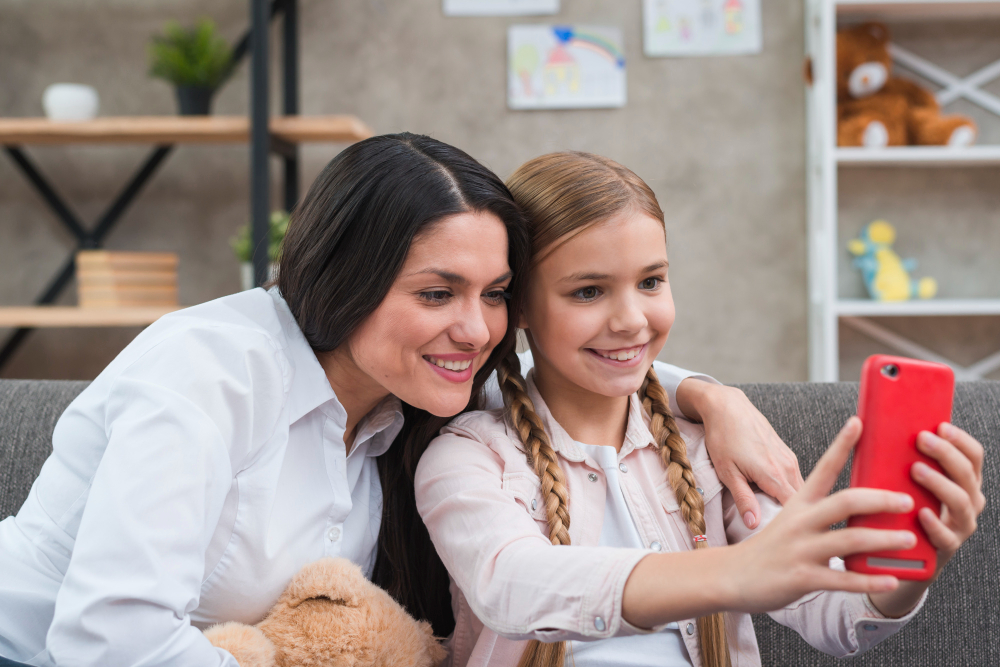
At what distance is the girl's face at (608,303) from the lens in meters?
0.93

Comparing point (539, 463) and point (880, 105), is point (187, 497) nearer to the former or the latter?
point (539, 463)

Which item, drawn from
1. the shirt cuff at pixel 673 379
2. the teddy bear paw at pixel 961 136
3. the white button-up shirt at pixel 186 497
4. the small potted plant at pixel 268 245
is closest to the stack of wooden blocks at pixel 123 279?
the small potted plant at pixel 268 245

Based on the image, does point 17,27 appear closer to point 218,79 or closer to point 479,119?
point 218,79

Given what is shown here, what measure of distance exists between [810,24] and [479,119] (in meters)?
1.05

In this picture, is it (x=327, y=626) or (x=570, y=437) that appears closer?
(x=327, y=626)

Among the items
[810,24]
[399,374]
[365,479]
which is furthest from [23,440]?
[810,24]

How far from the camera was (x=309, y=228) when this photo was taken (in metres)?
0.95

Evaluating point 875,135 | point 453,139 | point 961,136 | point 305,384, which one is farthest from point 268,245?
point 961,136

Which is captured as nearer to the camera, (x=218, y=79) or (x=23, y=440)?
(x=23, y=440)

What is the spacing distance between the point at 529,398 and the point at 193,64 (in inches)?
69.1

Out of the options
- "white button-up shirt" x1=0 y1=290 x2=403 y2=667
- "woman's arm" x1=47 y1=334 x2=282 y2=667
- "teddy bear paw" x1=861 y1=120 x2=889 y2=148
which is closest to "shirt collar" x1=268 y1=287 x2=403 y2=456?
"white button-up shirt" x1=0 y1=290 x2=403 y2=667

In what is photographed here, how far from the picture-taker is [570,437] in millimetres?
1021

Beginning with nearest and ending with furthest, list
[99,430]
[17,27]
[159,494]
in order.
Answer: [159,494], [99,430], [17,27]

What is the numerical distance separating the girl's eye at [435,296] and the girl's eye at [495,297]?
0.05m
